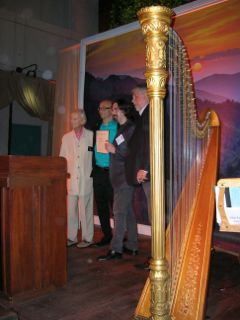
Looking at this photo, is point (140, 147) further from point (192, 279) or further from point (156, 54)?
point (156, 54)

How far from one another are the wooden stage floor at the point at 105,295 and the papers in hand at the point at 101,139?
3.49 ft

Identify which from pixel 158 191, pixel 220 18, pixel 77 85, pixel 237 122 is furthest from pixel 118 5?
pixel 158 191

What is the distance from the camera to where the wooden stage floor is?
2.01 m

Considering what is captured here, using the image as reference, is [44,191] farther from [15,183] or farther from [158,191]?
[158,191]

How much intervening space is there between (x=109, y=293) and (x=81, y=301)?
22 cm

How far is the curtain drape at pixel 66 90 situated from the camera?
510cm

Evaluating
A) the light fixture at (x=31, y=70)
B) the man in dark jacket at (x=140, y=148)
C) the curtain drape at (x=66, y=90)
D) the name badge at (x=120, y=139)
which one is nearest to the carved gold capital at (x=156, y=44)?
the man in dark jacket at (x=140, y=148)

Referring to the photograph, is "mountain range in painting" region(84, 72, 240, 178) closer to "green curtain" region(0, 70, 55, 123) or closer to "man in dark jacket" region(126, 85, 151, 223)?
"man in dark jacket" region(126, 85, 151, 223)

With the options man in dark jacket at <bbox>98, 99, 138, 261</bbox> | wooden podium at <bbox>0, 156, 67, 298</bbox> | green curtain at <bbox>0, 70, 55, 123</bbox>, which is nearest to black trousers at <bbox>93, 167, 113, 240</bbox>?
man in dark jacket at <bbox>98, 99, 138, 261</bbox>

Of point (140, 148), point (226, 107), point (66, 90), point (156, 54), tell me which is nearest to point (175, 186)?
point (156, 54)

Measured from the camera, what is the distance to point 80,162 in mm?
3578

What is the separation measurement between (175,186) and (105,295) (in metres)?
1.10

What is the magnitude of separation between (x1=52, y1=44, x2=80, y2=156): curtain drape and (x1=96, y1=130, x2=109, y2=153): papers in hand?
5.89 feet

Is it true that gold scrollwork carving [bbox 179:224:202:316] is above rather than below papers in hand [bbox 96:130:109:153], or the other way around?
below
